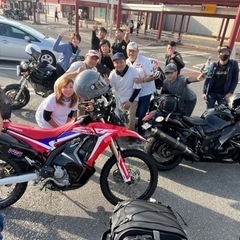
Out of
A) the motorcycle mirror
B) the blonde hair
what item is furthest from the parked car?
the motorcycle mirror

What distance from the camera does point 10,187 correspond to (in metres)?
2.82

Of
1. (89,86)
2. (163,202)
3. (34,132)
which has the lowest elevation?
(163,202)

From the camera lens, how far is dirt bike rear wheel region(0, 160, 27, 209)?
2.64 m

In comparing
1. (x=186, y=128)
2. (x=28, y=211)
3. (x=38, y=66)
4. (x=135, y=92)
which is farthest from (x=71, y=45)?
(x=28, y=211)

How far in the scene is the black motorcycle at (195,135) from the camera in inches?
139

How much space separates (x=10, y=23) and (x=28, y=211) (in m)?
8.05

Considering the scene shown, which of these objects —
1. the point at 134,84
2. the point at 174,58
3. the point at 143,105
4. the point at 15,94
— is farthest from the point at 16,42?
the point at 134,84

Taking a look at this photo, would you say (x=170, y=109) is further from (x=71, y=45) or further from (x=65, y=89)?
(x=71, y=45)

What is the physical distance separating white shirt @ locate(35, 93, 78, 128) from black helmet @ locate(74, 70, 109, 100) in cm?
91

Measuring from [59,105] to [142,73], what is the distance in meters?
1.59

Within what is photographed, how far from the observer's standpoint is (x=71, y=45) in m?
5.52

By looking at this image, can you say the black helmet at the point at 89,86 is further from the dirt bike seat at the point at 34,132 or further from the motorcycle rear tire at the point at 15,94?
the motorcycle rear tire at the point at 15,94

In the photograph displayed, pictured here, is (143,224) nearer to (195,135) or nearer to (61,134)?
(61,134)

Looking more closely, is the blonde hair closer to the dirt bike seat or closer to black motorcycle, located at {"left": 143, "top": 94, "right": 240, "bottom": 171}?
the dirt bike seat
